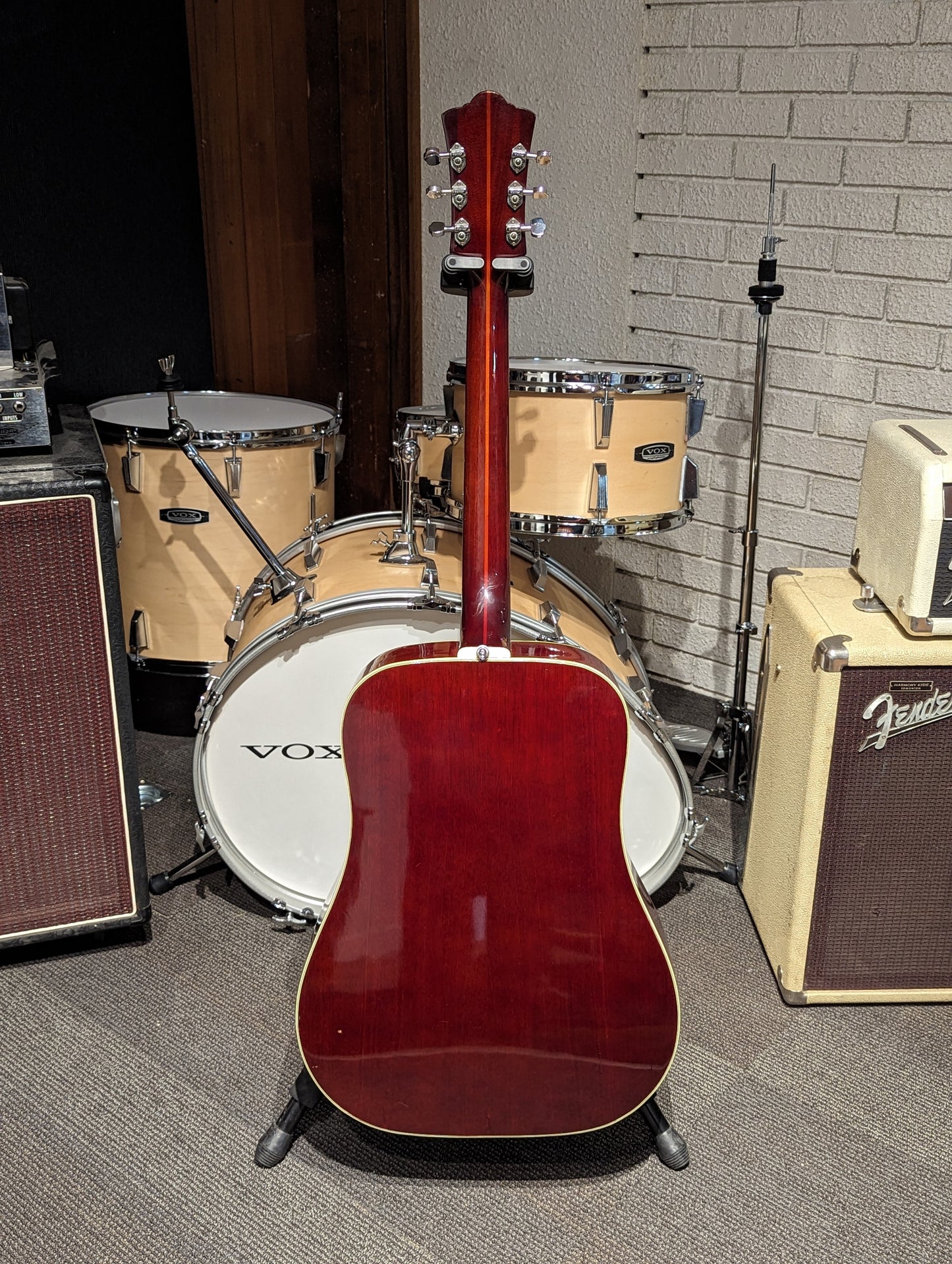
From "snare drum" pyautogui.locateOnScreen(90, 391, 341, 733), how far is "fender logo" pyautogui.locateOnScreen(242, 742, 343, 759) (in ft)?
1.67

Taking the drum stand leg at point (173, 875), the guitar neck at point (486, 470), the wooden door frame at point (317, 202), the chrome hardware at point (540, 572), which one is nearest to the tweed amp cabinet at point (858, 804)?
the chrome hardware at point (540, 572)

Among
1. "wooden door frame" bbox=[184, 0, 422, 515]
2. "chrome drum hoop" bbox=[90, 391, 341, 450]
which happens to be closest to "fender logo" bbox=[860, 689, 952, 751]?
"chrome drum hoop" bbox=[90, 391, 341, 450]

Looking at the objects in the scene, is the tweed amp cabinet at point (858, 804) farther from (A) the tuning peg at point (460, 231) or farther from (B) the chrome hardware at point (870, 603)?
(A) the tuning peg at point (460, 231)

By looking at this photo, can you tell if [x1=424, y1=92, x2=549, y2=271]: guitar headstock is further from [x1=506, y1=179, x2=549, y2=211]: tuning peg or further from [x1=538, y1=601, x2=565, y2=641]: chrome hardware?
[x1=538, y1=601, x2=565, y2=641]: chrome hardware

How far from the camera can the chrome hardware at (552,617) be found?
Answer: 1809 mm

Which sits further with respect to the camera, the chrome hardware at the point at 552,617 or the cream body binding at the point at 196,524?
the cream body binding at the point at 196,524

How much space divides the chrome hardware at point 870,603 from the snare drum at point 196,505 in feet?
3.99

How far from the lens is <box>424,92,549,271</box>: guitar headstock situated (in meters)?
1.37

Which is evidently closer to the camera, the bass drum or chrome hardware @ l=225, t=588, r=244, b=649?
the bass drum

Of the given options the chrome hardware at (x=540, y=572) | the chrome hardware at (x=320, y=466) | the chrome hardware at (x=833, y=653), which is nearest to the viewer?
the chrome hardware at (x=833, y=653)

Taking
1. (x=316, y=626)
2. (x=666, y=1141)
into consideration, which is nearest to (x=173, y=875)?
(x=316, y=626)

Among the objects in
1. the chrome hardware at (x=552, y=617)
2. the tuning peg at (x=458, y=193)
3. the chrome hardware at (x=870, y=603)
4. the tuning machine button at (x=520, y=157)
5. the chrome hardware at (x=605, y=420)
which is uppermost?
the tuning machine button at (x=520, y=157)

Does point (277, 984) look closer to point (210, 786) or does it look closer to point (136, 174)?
point (210, 786)

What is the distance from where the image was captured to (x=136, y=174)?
2.70m
